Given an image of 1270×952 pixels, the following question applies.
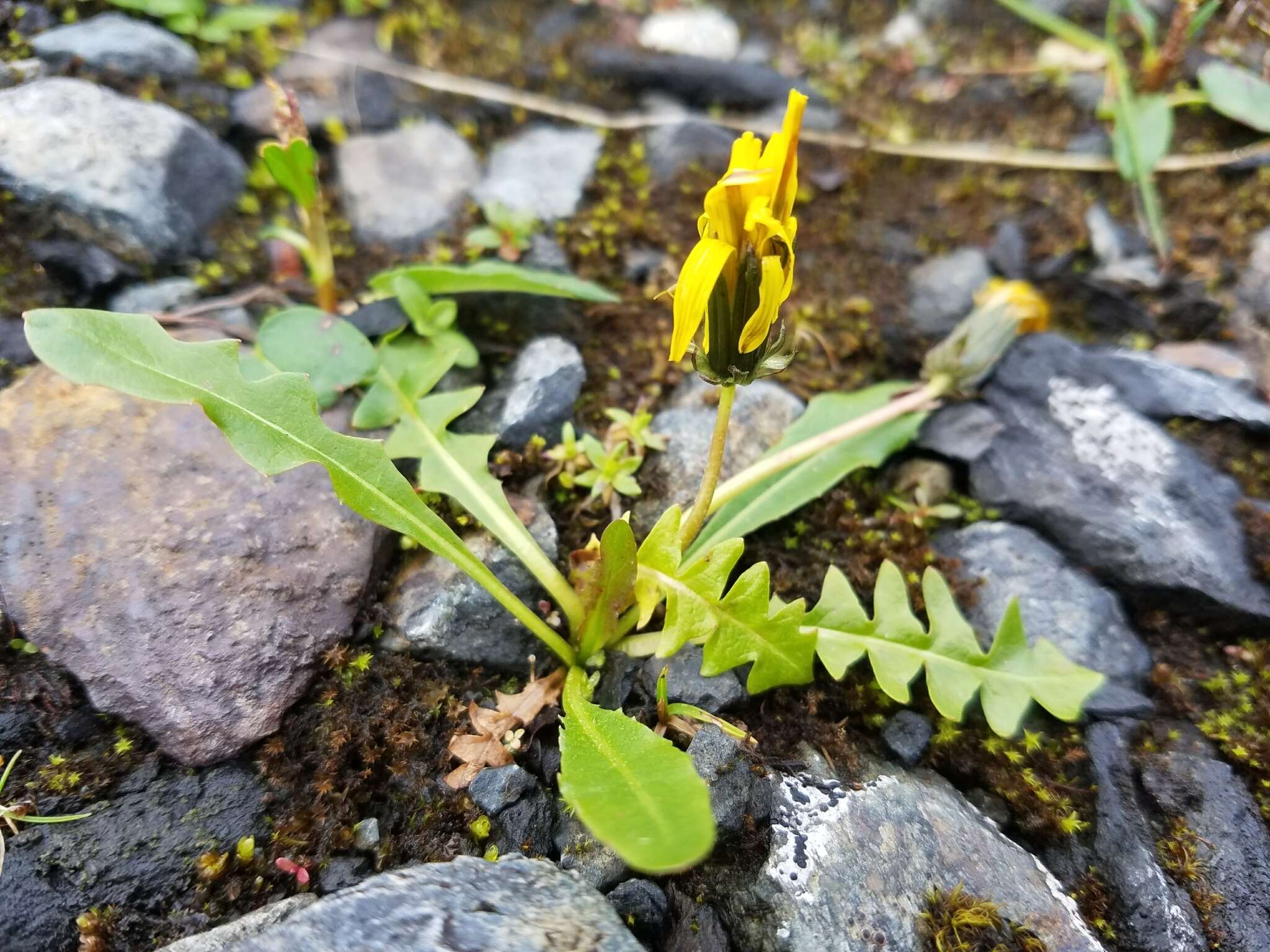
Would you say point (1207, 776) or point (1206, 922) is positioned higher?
point (1207, 776)

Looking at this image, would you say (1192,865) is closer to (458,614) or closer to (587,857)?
(587,857)

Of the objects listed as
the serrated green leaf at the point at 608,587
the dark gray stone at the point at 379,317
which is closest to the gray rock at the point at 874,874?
the serrated green leaf at the point at 608,587

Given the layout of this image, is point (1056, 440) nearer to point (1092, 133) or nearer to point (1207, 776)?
point (1207, 776)

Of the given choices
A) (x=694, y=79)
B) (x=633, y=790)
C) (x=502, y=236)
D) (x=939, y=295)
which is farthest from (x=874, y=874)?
(x=694, y=79)

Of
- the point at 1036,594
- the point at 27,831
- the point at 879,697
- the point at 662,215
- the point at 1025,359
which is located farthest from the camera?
the point at 662,215

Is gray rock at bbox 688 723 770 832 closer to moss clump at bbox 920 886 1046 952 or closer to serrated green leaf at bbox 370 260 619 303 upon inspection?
moss clump at bbox 920 886 1046 952

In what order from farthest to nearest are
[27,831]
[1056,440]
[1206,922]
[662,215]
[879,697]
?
[662,215], [1056,440], [879,697], [1206,922], [27,831]

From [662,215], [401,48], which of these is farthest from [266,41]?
[662,215]
